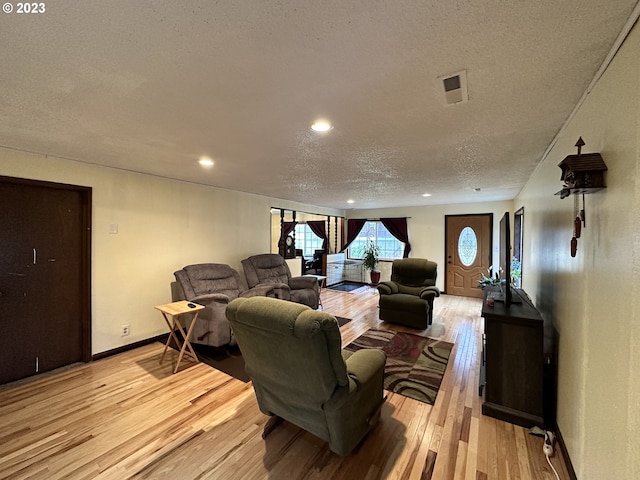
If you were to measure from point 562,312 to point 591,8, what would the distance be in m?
1.93

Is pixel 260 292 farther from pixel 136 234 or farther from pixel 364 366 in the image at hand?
pixel 364 366

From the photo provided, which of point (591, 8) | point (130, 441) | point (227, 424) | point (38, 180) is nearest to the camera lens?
point (591, 8)

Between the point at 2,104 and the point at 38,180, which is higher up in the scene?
the point at 2,104

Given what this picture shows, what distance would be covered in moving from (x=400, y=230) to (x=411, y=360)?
469 centimetres

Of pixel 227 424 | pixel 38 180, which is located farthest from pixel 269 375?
pixel 38 180

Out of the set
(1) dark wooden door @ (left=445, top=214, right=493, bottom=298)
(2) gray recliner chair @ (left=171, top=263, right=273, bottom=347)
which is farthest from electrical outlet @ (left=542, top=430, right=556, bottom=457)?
(1) dark wooden door @ (left=445, top=214, right=493, bottom=298)

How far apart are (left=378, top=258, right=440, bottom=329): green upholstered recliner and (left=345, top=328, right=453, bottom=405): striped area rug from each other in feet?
1.11

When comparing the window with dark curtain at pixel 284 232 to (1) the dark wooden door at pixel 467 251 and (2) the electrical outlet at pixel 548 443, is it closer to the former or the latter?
(1) the dark wooden door at pixel 467 251

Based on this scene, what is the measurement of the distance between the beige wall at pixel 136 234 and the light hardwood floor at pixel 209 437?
0.81m

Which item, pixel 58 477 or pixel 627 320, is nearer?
pixel 627 320

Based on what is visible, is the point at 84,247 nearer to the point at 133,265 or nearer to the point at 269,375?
the point at 133,265

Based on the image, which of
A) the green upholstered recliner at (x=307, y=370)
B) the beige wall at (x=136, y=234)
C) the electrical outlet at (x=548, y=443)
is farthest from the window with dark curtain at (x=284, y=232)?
the electrical outlet at (x=548, y=443)

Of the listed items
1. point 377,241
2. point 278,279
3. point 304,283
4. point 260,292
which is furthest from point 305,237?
point 260,292

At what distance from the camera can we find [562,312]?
1991 mm
